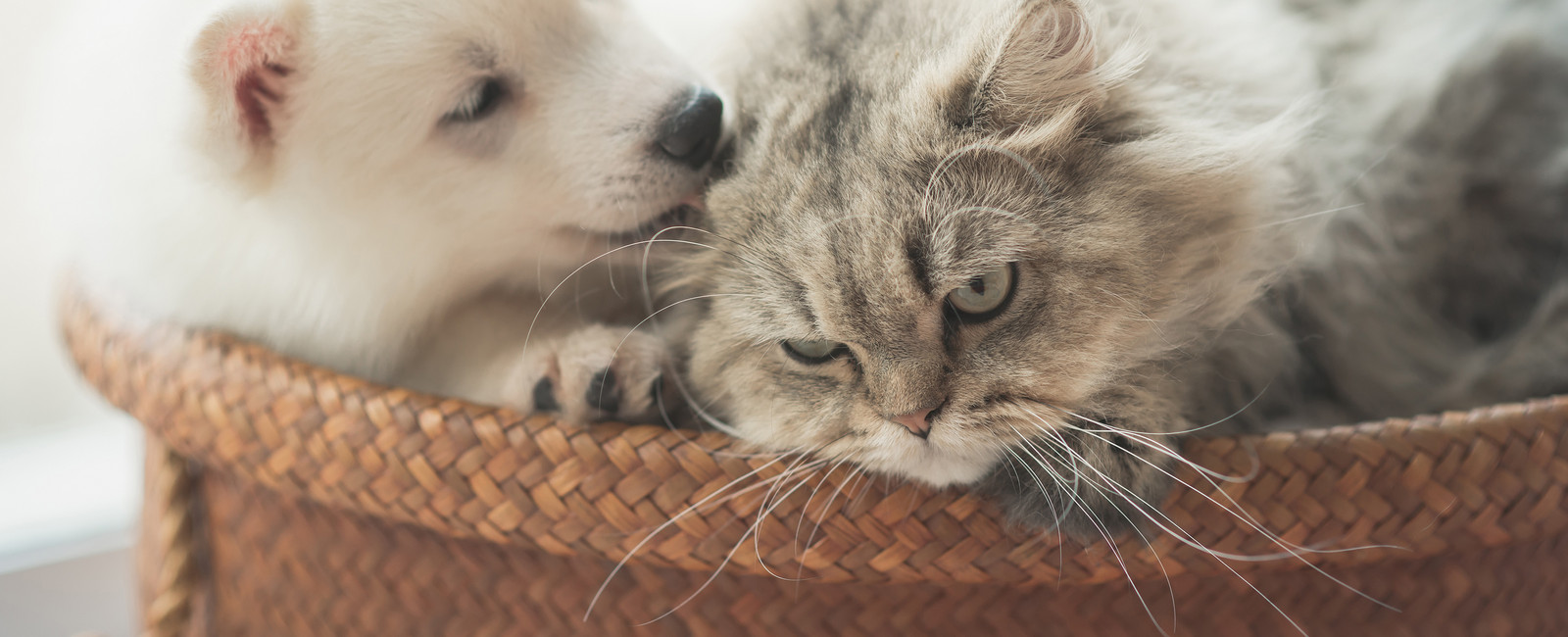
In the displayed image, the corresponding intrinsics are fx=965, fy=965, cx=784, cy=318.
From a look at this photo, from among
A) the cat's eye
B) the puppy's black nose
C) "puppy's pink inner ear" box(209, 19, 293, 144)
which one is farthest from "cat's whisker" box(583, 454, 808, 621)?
"puppy's pink inner ear" box(209, 19, 293, 144)

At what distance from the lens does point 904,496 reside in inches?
36.7

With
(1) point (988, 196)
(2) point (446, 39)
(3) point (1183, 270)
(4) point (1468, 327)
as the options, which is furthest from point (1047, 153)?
(4) point (1468, 327)

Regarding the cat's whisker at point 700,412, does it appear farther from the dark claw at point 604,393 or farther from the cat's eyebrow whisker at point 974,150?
the cat's eyebrow whisker at point 974,150

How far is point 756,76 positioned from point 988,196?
1.19 ft

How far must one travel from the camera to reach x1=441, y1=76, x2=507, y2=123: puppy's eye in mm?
1075

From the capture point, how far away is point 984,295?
936 millimetres

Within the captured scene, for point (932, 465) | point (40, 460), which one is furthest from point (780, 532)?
point (40, 460)

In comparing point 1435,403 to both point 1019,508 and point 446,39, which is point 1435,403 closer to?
point 1019,508

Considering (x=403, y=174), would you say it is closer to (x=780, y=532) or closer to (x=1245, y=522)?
(x=780, y=532)

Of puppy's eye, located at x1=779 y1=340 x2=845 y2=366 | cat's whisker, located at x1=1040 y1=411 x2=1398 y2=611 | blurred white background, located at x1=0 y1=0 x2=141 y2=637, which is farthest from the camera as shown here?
blurred white background, located at x1=0 y1=0 x2=141 y2=637

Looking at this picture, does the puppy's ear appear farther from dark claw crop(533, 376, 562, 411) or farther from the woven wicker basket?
dark claw crop(533, 376, 562, 411)

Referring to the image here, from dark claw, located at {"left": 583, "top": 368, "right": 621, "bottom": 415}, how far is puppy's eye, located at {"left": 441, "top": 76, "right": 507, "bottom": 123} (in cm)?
33

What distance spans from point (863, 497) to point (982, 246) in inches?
10.5

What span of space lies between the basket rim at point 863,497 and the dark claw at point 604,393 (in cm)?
5
